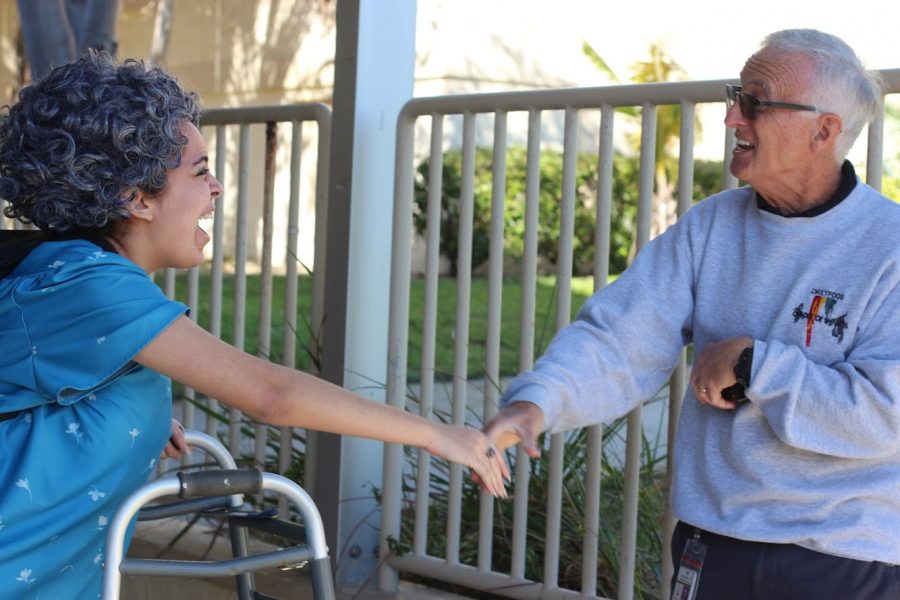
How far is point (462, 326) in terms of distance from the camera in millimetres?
3959

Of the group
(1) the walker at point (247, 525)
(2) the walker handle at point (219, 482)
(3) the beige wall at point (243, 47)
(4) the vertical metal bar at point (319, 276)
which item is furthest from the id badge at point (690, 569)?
(3) the beige wall at point (243, 47)

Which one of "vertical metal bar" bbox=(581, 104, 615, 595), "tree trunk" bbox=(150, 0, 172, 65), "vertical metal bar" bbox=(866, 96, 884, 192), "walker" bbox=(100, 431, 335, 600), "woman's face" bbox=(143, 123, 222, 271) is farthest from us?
"tree trunk" bbox=(150, 0, 172, 65)

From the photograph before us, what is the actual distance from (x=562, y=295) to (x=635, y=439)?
47 cm

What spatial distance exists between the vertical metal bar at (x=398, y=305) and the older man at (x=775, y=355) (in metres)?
1.43

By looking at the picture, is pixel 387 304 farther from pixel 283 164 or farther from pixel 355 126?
pixel 283 164

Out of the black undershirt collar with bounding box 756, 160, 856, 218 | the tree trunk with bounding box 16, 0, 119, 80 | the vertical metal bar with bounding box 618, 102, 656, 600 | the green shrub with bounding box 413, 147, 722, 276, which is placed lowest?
the green shrub with bounding box 413, 147, 722, 276

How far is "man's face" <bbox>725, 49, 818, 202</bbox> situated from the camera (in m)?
2.47

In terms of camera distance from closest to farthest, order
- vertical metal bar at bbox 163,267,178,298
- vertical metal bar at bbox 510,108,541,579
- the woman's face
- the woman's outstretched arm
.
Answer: the woman's outstretched arm < the woman's face < vertical metal bar at bbox 510,108,541,579 < vertical metal bar at bbox 163,267,178,298

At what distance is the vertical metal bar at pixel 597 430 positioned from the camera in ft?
11.8

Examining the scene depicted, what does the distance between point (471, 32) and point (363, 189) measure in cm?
1520

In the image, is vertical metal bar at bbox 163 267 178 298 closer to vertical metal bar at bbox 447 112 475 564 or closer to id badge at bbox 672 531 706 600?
vertical metal bar at bbox 447 112 475 564

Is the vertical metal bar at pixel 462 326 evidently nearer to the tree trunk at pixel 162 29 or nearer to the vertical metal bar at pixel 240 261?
the vertical metal bar at pixel 240 261

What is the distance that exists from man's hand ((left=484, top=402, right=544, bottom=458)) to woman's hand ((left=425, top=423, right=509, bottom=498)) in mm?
149

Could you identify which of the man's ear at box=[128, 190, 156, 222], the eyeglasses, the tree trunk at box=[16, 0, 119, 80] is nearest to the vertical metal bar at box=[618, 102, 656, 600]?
the eyeglasses
